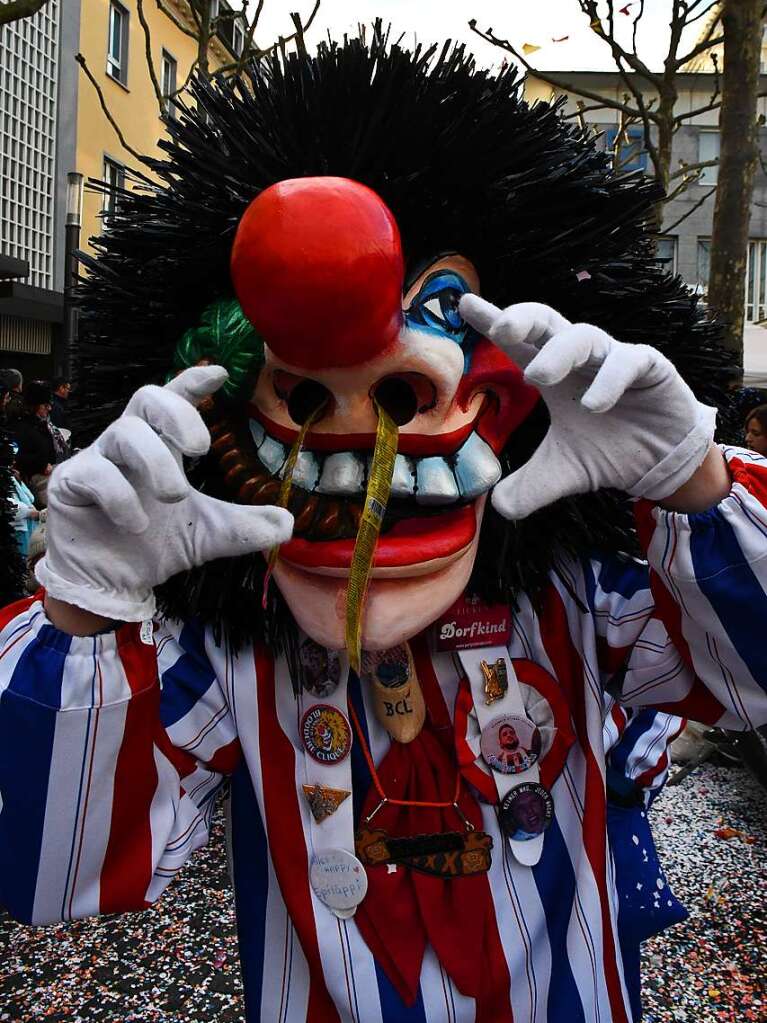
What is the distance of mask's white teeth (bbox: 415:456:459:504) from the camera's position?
905mm

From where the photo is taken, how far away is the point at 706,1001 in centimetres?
188

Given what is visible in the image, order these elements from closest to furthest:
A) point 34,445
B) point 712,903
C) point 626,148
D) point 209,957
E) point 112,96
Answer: point 209,957, point 712,903, point 34,445, point 626,148, point 112,96

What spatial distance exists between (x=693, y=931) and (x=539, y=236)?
6.02 ft

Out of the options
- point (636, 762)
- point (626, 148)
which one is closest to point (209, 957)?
point (636, 762)

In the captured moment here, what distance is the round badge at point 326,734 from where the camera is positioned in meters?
1.01

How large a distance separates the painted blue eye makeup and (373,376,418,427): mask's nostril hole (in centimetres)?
6

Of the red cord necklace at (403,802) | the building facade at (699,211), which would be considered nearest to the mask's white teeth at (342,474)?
the red cord necklace at (403,802)

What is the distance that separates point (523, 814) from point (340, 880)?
0.72ft

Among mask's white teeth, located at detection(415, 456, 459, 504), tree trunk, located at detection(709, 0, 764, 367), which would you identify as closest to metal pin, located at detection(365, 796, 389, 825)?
mask's white teeth, located at detection(415, 456, 459, 504)

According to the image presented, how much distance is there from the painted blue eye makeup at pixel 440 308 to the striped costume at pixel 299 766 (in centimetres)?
27

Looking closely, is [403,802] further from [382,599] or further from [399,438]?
[399,438]

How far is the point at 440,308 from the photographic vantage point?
93 centimetres

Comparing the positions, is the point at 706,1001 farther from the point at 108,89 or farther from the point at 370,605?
the point at 108,89

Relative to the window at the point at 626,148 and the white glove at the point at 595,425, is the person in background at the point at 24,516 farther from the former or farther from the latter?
the white glove at the point at 595,425
